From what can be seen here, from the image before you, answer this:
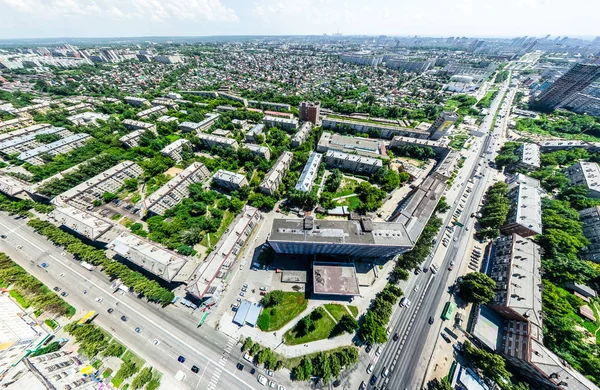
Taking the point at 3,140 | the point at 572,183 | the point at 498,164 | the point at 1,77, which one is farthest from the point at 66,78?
the point at 572,183

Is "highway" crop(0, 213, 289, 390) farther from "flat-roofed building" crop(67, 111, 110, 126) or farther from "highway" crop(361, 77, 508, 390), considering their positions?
"flat-roofed building" crop(67, 111, 110, 126)

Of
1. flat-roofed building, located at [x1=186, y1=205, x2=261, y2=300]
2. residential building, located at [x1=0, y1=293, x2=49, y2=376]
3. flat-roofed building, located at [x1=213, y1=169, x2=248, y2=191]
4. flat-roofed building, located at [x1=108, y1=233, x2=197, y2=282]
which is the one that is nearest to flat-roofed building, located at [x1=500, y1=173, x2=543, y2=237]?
flat-roofed building, located at [x1=186, y1=205, x2=261, y2=300]

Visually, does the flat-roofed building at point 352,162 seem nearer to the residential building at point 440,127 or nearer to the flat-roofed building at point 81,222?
the residential building at point 440,127

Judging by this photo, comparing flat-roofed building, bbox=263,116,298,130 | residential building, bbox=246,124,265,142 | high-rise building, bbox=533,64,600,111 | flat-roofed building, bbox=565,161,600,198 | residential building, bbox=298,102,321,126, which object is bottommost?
residential building, bbox=246,124,265,142

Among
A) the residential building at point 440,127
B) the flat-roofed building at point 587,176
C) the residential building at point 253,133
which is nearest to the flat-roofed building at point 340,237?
the residential building at point 253,133

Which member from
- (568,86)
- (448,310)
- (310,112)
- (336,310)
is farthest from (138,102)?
(568,86)
